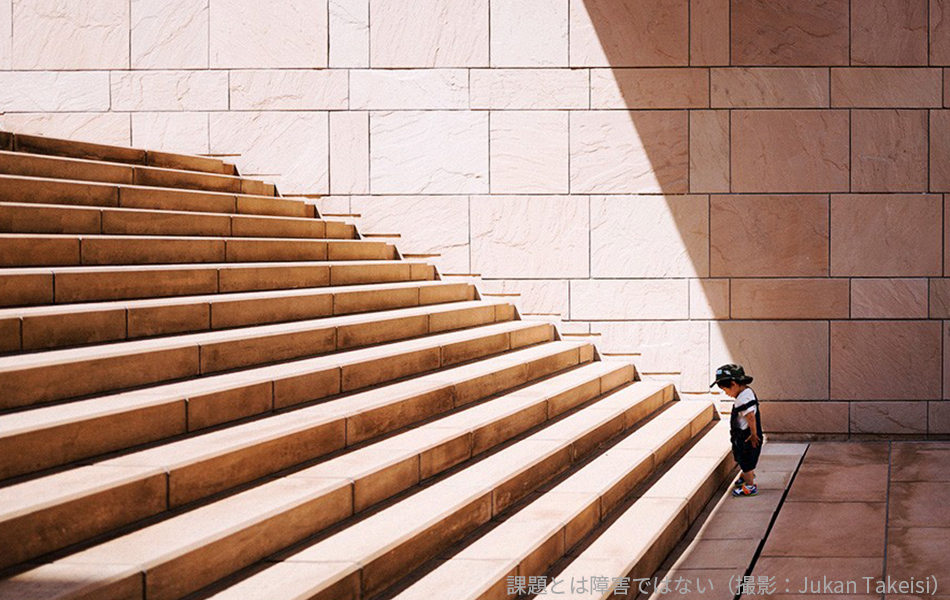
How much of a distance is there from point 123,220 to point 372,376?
2.22 metres

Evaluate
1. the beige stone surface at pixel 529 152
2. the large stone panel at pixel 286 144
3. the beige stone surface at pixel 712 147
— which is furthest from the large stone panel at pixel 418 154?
the beige stone surface at pixel 712 147

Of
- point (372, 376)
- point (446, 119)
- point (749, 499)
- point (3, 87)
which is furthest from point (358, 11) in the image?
point (749, 499)

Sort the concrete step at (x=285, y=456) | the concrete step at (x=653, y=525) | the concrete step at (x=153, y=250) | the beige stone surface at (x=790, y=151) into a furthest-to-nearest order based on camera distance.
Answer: the beige stone surface at (x=790, y=151) < the concrete step at (x=153, y=250) < the concrete step at (x=653, y=525) < the concrete step at (x=285, y=456)

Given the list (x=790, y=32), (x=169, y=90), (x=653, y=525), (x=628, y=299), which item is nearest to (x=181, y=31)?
(x=169, y=90)

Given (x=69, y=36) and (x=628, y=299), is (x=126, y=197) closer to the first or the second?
(x=69, y=36)

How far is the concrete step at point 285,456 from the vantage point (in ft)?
11.9

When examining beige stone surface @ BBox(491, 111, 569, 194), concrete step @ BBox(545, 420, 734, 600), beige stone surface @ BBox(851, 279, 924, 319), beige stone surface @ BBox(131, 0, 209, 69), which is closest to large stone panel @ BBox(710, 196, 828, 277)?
beige stone surface @ BBox(851, 279, 924, 319)

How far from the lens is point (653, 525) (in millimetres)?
6109

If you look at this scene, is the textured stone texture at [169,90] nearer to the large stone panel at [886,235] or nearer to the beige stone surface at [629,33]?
the beige stone surface at [629,33]

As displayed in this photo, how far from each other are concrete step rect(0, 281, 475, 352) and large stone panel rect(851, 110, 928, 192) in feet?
18.3

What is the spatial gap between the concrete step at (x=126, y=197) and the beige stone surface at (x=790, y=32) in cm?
547

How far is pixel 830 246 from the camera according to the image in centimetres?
1071

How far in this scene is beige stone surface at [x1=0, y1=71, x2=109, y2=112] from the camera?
36.3 feet

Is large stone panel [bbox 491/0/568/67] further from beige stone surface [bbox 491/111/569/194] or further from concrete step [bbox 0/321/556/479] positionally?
concrete step [bbox 0/321/556/479]
